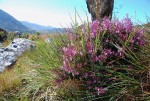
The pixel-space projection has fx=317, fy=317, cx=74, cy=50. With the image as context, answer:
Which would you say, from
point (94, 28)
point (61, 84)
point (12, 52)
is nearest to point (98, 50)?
point (94, 28)

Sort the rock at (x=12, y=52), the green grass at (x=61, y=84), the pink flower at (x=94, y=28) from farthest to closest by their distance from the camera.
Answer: the rock at (x=12, y=52) < the pink flower at (x=94, y=28) < the green grass at (x=61, y=84)

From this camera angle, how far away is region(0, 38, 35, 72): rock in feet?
34.8

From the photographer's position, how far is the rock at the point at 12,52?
34.8 feet

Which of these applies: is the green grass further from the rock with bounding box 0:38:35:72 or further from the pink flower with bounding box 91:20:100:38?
the rock with bounding box 0:38:35:72

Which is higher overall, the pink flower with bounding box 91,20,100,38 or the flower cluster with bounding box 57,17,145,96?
the pink flower with bounding box 91,20,100,38

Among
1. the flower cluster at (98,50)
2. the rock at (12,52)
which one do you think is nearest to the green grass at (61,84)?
the flower cluster at (98,50)

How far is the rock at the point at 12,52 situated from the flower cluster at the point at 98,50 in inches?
202

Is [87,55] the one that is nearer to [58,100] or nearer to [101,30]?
[101,30]

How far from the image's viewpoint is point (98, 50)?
211 inches

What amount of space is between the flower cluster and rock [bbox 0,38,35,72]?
513cm

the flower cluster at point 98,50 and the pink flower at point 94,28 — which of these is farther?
the pink flower at point 94,28

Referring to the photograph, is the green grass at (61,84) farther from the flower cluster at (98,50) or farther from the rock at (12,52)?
the rock at (12,52)

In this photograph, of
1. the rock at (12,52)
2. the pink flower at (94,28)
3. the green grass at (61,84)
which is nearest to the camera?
the green grass at (61,84)

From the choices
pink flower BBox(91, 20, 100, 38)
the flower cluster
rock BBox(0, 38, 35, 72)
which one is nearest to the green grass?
the flower cluster
